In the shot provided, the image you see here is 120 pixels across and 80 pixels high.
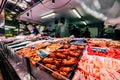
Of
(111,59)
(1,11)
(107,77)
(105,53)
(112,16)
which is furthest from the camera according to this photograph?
(1,11)

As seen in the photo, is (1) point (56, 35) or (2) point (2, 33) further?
(2) point (2, 33)

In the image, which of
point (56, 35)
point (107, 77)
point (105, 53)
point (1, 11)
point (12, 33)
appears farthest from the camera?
point (12, 33)

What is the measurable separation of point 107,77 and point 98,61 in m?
0.20

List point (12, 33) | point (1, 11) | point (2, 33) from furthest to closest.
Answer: point (12, 33)
point (2, 33)
point (1, 11)

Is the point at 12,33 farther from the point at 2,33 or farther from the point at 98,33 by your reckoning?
the point at 98,33

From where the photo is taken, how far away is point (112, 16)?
6.53ft

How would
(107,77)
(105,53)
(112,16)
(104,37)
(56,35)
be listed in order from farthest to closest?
(56,35)
(112,16)
(104,37)
(105,53)
(107,77)

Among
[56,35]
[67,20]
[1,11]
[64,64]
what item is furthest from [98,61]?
[1,11]

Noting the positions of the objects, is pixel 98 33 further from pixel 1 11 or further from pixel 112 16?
pixel 1 11

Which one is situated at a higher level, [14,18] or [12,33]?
[14,18]

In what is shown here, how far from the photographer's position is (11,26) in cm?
621

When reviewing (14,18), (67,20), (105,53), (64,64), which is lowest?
(64,64)

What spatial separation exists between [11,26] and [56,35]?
4.55 metres

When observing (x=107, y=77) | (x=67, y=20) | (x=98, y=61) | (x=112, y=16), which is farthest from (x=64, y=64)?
(x=112, y=16)
